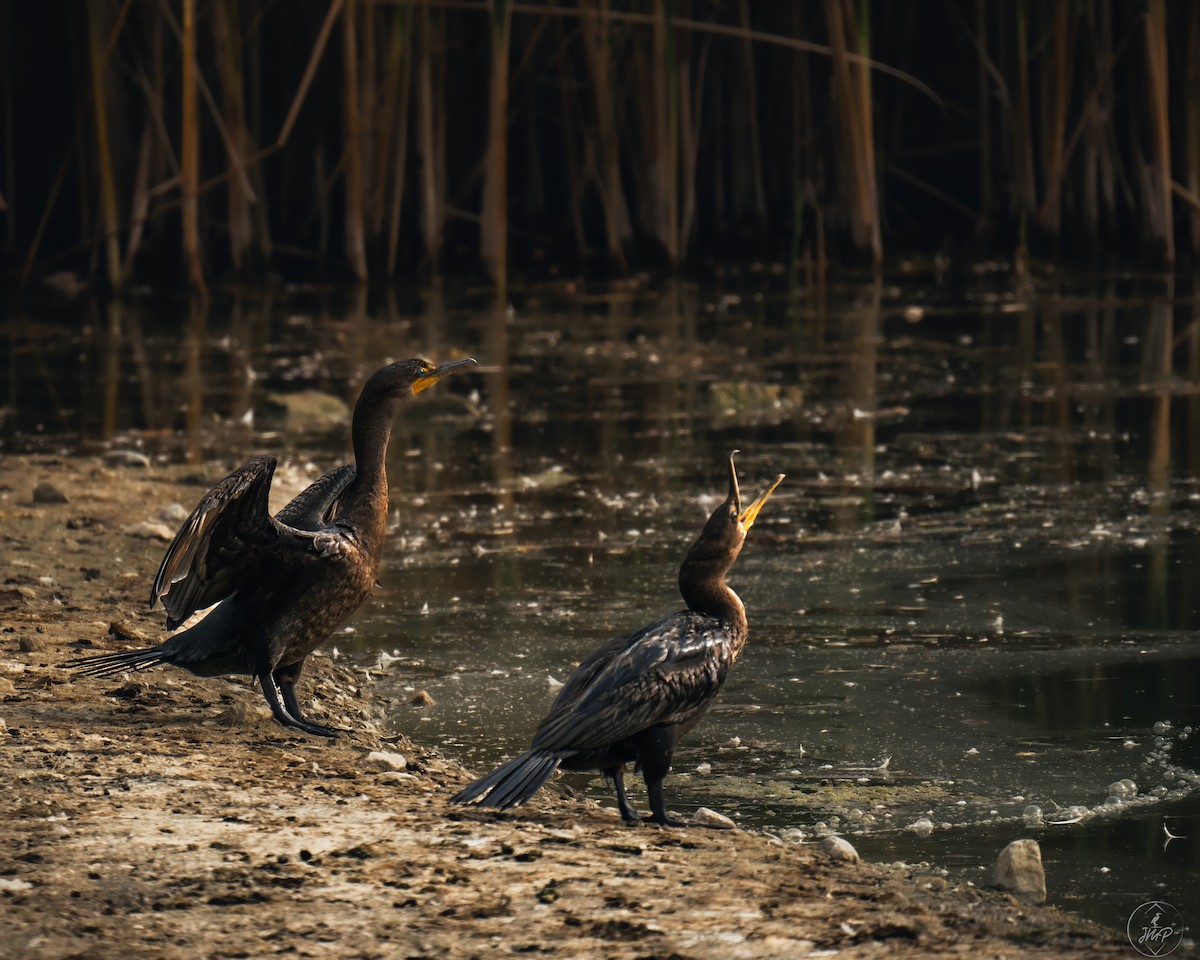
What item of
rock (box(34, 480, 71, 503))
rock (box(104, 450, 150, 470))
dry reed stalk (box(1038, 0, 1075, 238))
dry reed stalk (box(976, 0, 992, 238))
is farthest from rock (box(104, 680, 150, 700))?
dry reed stalk (box(976, 0, 992, 238))

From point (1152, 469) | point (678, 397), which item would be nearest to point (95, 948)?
point (1152, 469)

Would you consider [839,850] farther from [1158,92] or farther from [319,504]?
[1158,92]

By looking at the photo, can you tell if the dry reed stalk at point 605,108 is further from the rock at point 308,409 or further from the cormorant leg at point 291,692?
the cormorant leg at point 291,692

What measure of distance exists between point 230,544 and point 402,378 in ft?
2.90

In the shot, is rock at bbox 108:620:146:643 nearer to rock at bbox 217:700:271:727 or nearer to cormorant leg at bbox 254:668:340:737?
rock at bbox 217:700:271:727

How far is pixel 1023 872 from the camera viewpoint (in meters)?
3.86

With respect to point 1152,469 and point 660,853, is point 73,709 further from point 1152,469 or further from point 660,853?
point 1152,469

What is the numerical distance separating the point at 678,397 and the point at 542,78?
21.2 feet

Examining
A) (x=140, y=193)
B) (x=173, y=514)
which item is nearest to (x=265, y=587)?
(x=173, y=514)

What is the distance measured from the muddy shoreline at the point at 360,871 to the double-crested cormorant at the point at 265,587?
0.14 metres

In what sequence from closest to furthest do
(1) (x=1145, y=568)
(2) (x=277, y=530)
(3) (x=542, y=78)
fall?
(2) (x=277, y=530) < (1) (x=1145, y=568) < (3) (x=542, y=78)

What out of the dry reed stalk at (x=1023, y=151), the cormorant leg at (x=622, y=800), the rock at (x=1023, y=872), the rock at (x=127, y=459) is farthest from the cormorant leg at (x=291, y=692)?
the dry reed stalk at (x=1023, y=151)

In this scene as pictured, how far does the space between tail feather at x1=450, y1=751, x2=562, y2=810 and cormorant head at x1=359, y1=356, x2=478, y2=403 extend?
62.4 inches

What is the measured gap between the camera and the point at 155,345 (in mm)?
13141
